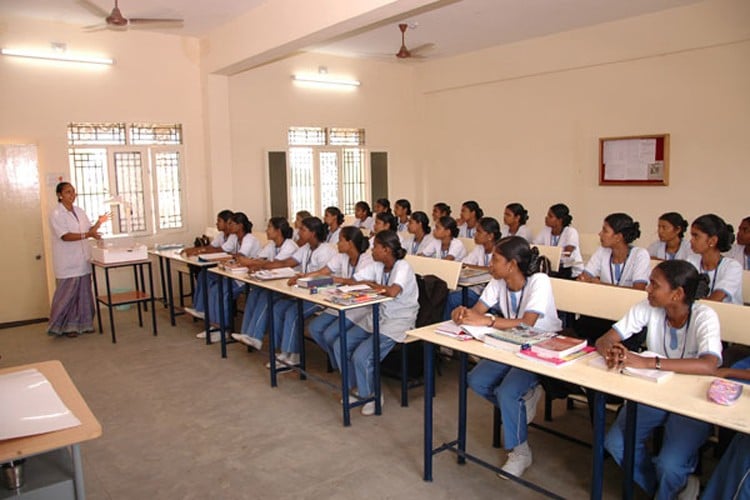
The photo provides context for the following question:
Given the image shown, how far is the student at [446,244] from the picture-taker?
554 cm

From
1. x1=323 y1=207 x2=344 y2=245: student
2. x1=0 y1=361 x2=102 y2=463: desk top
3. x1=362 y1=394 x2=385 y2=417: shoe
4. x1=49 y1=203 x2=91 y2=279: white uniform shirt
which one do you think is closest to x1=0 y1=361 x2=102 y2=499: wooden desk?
x1=0 y1=361 x2=102 y2=463: desk top

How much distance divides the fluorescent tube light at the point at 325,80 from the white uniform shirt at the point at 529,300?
5805mm

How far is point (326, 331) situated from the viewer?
4234 mm

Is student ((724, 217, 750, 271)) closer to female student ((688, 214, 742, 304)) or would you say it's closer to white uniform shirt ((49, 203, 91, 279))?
female student ((688, 214, 742, 304))

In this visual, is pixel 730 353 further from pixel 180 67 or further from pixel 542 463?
pixel 180 67

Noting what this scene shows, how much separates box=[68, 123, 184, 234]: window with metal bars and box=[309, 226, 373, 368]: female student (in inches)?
143

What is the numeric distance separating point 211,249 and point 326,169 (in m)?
3.04

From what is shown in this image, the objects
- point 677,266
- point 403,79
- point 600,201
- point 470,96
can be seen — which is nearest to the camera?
point 677,266

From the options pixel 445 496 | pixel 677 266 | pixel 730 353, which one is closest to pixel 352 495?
pixel 445 496

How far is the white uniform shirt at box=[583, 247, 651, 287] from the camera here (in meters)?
4.20

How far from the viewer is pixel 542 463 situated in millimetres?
3189

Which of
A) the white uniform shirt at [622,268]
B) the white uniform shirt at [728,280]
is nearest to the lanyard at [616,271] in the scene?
the white uniform shirt at [622,268]

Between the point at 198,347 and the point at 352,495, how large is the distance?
3.04 metres

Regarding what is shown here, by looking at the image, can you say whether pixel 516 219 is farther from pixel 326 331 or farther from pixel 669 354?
pixel 669 354
